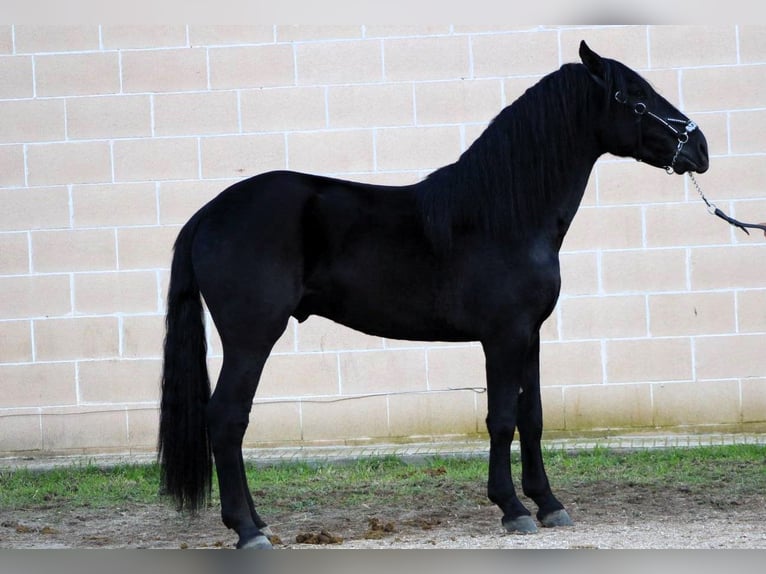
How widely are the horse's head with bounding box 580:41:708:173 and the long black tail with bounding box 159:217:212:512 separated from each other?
1.95m

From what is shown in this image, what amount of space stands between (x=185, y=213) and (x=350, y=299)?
2.78 meters

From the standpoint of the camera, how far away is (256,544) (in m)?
3.95

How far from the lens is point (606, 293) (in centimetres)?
657

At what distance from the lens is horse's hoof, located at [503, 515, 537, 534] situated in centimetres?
418

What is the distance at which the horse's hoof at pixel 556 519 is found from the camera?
4348mm

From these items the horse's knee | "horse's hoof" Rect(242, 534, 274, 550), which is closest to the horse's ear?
the horse's knee

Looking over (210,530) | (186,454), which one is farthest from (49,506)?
(186,454)

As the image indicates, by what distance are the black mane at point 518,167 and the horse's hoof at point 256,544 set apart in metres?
1.41

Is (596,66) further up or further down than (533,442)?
further up

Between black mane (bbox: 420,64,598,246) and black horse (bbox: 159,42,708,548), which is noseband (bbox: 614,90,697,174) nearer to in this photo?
black horse (bbox: 159,42,708,548)

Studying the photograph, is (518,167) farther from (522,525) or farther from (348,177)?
(348,177)

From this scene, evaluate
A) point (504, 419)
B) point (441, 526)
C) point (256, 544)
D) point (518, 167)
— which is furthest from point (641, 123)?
point (256, 544)

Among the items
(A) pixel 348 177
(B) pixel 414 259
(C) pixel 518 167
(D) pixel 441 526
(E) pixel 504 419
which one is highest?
(A) pixel 348 177

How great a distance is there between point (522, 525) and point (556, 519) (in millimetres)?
241
